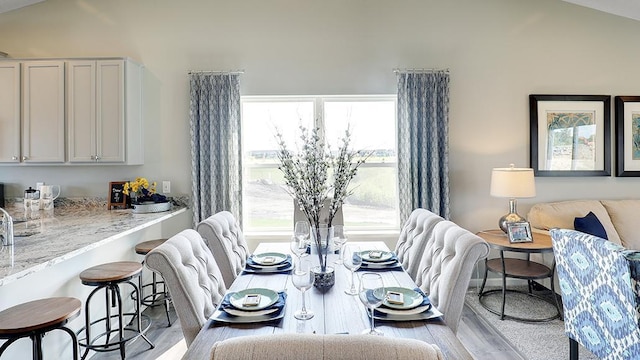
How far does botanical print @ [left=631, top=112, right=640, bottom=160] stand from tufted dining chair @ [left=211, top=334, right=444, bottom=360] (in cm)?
457

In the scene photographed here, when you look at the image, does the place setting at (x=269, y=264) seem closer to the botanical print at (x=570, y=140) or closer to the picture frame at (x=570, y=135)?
the picture frame at (x=570, y=135)

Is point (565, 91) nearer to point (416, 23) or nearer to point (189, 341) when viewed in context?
point (416, 23)

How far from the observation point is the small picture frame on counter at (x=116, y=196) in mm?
3525

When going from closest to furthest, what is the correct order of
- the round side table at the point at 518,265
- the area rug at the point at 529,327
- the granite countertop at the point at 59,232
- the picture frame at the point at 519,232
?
the granite countertop at the point at 59,232 → the area rug at the point at 529,327 → the round side table at the point at 518,265 → the picture frame at the point at 519,232

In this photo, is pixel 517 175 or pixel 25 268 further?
pixel 517 175

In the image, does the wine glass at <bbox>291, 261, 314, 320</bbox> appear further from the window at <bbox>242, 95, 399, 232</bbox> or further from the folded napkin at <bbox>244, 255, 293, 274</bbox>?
the window at <bbox>242, 95, 399, 232</bbox>

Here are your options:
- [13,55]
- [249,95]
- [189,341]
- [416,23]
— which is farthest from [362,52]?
[13,55]

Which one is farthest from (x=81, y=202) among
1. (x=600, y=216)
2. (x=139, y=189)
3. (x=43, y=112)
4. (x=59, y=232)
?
(x=600, y=216)

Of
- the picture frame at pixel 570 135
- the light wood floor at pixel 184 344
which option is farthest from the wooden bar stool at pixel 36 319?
the picture frame at pixel 570 135

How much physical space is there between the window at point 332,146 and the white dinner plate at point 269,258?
5.24ft

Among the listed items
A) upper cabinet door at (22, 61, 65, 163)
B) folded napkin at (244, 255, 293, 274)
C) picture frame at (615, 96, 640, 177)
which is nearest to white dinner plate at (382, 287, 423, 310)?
folded napkin at (244, 255, 293, 274)

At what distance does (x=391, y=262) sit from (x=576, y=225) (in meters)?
2.35

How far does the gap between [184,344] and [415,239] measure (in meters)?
1.92

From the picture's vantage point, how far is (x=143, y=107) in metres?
3.69
